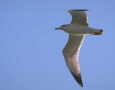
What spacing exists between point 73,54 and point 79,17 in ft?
6.46

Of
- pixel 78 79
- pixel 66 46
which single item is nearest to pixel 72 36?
pixel 66 46

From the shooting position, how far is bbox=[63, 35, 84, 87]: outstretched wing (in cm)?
1500

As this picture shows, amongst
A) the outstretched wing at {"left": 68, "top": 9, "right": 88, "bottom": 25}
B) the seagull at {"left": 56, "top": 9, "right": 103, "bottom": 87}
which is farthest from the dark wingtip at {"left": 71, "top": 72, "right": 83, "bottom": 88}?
the outstretched wing at {"left": 68, "top": 9, "right": 88, "bottom": 25}

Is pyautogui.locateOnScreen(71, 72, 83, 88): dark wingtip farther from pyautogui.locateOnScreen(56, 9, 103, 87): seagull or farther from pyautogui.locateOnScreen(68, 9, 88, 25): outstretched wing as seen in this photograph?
pyautogui.locateOnScreen(68, 9, 88, 25): outstretched wing

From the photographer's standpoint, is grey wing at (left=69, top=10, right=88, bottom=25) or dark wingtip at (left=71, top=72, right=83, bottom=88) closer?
grey wing at (left=69, top=10, right=88, bottom=25)

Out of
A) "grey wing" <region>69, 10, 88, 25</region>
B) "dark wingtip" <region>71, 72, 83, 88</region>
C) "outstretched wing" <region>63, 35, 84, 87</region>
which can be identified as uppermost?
"grey wing" <region>69, 10, 88, 25</region>

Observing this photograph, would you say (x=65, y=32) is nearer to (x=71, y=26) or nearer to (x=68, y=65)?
(x=71, y=26)

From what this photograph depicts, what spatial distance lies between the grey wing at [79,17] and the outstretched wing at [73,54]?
973mm

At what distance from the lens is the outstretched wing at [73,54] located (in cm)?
1500

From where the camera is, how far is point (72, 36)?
1512 centimetres

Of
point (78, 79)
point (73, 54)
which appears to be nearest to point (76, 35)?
point (73, 54)

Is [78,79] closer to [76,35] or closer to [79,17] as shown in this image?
[76,35]

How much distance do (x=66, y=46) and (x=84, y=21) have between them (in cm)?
184

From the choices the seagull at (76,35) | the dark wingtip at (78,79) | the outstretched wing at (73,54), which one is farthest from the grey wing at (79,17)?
the dark wingtip at (78,79)
